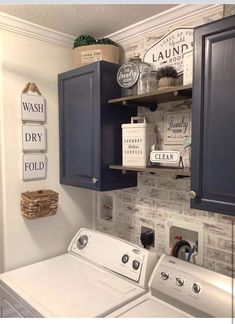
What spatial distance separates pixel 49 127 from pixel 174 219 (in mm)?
1048

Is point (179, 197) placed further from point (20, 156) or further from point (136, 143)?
point (20, 156)

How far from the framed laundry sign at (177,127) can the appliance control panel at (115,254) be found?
670mm

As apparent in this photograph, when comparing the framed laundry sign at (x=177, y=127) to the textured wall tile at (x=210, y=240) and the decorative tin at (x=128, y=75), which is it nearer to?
the decorative tin at (x=128, y=75)

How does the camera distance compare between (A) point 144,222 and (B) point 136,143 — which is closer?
(B) point 136,143

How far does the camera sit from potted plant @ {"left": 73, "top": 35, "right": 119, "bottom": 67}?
175cm

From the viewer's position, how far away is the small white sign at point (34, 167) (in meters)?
1.78

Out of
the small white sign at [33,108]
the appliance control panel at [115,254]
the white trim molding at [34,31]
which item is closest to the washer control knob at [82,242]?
the appliance control panel at [115,254]

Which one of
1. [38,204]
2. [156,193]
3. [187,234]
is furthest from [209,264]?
[38,204]

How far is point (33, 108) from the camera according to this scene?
1796mm

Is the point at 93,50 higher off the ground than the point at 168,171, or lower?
higher

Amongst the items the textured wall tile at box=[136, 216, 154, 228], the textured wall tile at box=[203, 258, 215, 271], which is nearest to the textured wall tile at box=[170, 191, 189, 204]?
the textured wall tile at box=[136, 216, 154, 228]

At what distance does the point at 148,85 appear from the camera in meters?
1.54

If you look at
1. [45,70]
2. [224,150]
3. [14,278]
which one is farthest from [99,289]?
[45,70]

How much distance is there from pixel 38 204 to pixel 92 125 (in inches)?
A: 23.8
